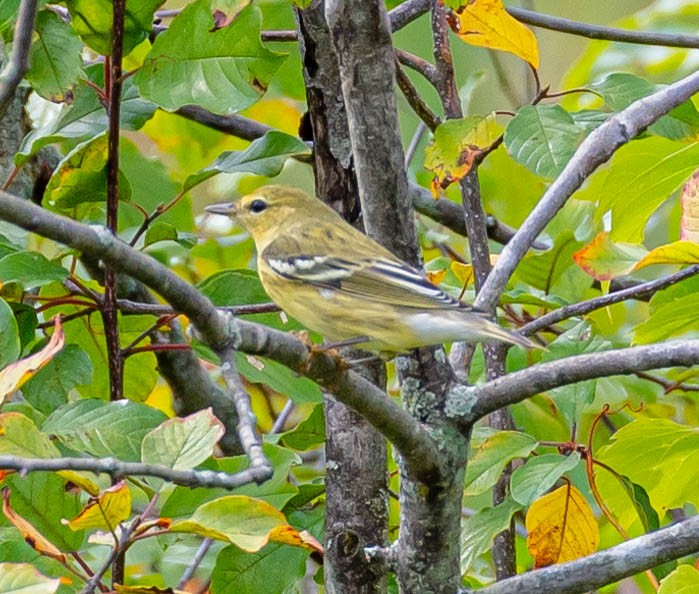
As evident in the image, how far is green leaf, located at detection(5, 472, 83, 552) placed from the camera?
1.90m

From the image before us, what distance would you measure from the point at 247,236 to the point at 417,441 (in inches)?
67.5

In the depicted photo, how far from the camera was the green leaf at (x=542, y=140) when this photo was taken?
2.15 m

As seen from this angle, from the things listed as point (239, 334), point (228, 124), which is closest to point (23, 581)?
point (239, 334)

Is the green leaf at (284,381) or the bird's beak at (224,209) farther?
the bird's beak at (224,209)

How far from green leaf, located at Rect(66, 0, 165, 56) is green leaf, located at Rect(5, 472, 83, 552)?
77 cm

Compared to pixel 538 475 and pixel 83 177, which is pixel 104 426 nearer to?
pixel 83 177

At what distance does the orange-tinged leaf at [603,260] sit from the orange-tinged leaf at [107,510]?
2.97ft

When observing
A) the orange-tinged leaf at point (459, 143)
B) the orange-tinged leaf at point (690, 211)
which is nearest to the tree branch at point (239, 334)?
the orange-tinged leaf at point (690, 211)

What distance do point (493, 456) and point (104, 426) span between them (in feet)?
2.22

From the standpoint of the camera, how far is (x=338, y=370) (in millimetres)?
1497

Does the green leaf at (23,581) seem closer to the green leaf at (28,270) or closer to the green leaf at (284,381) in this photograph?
the green leaf at (28,270)

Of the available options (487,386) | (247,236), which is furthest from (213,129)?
(487,386)

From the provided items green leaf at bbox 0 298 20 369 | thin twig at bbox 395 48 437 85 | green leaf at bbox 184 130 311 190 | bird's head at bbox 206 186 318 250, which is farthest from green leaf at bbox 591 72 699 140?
green leaf at bbox 0 298 20 369

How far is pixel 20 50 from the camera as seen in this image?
1.83 m
